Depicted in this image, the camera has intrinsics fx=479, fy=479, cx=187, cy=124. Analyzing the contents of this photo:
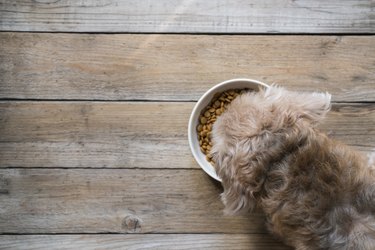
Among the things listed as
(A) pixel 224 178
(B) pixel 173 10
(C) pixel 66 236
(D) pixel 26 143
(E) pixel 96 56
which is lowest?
(C) pixel 66 236

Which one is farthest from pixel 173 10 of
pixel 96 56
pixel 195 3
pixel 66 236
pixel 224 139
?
pixel 66 236

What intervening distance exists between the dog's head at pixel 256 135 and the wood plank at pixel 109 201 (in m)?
0.32

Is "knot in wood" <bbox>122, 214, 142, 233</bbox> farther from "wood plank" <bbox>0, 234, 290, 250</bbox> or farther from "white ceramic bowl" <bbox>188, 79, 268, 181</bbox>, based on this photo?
"white ceramic bowl" <bbox>188, 79, 268, 181</bbox>

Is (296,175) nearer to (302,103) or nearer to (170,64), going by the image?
(302,103)

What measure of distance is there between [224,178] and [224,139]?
0.10 meters

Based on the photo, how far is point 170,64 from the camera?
1612 mm

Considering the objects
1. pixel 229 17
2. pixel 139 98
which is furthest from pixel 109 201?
pixel 229 17

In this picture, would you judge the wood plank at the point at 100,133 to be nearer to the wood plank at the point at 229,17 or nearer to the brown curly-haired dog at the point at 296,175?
the wood plank at the point at 229,17

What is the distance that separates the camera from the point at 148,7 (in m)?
1.63

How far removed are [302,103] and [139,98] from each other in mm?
588

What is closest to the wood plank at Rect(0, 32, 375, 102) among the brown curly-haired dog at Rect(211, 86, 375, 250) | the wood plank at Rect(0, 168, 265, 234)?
the wood plank at Rect(0, 168, 265, 234)

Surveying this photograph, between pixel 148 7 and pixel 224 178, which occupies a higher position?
pixel 148 7

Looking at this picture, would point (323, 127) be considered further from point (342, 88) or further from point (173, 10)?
point (173, 10)

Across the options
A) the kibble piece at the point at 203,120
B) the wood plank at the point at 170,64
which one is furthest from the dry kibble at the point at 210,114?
the wood plank at the point at 170,64
